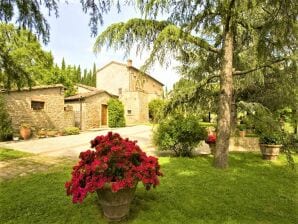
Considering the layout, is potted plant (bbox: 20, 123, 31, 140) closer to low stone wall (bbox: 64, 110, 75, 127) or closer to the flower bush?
low stone wall (bbox: 64, 110, 75, 127)

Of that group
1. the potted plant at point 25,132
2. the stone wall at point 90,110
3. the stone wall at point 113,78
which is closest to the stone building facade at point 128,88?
the stone wall at point 113,78

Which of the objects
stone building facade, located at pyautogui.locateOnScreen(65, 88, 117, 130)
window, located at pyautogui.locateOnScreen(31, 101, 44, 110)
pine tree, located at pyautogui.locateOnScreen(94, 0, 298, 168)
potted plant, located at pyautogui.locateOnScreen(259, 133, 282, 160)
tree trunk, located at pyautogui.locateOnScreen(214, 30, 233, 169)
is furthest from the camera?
stone building facade, located at pyautogui.locateOnScreen(65, 88, 117, 130)

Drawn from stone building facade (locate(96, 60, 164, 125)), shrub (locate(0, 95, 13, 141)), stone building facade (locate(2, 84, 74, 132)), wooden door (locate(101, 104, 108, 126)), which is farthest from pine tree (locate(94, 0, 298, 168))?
stone building facade (locate(96, 60, 164, 125))

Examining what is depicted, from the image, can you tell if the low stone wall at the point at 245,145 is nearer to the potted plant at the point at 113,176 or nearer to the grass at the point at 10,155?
the potted plant at the point at 113,176

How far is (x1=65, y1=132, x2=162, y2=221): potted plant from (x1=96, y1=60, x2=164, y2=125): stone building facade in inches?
923

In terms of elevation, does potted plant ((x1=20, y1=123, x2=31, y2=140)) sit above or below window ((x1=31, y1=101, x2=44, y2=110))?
below

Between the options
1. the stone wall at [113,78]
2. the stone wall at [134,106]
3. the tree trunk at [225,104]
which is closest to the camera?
the tree trunk at [225,104]

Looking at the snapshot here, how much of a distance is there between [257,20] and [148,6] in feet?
12.2

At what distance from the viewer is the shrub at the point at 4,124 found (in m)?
13.6

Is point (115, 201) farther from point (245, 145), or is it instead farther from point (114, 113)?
point (114, 113)

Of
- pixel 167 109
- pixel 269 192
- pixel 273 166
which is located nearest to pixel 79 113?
pixel 167 109

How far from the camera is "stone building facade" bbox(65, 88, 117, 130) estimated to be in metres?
22.3

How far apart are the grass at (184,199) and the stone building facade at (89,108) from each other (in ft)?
51.3

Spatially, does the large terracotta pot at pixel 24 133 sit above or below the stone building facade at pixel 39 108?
below
